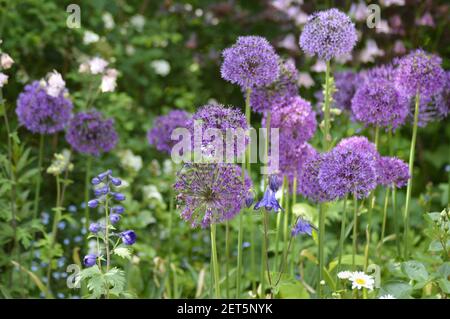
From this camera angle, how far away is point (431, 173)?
568 centimetres

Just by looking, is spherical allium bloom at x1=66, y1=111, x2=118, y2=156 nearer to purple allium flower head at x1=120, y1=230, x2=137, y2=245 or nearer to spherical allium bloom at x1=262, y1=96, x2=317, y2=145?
spherical allium bloom at x1=262, y1=96, x2=317, y2=145

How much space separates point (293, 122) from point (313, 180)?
1.15ft

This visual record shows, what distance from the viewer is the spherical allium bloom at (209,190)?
8.07 feet

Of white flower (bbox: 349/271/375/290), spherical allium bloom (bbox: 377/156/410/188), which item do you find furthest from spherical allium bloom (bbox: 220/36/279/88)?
white flower (bbox: 349/271/375/290)

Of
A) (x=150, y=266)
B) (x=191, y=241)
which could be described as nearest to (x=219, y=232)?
(x=191, y=241)

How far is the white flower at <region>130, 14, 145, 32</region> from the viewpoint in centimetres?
588

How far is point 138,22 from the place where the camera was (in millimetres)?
5883

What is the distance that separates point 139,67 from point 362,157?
12.0 feet

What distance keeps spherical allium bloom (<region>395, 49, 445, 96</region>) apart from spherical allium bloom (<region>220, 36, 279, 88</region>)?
66 cm

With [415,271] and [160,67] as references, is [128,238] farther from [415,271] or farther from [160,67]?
[160,67]

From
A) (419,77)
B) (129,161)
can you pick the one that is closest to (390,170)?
(419,77)

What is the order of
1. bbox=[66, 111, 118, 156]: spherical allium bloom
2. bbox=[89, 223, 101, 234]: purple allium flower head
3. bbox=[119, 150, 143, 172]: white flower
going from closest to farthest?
bbox=[89, 223, 101, 234]: purple allium flower head, bbox=[66, 111, 118, 156]: spherical allium bloom, bbox=[119, 150, 143, 172]: white flower

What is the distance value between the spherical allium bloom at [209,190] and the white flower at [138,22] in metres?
3.62

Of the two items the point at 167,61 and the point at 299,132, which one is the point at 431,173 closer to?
the point at 167,61
